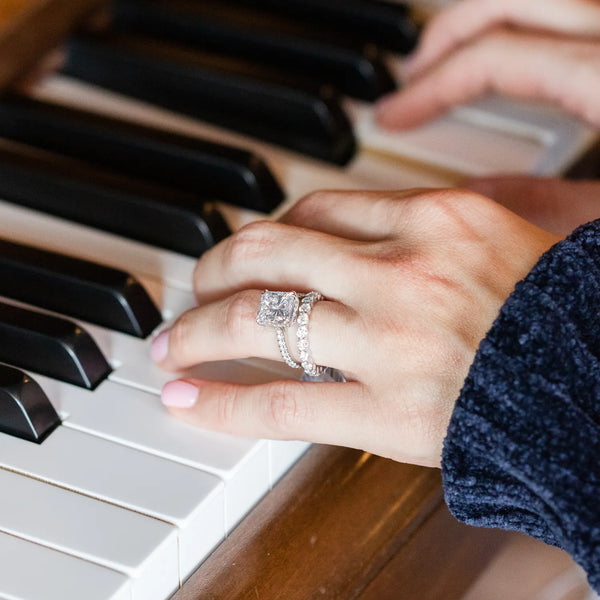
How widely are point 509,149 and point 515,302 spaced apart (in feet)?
1.83

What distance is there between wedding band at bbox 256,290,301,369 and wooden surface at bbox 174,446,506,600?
14 centimetres

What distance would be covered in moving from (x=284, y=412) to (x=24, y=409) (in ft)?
0.76

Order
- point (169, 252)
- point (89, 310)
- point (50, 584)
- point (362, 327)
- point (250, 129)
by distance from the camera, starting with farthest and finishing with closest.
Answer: point (250, 129)
point (169, 252)
point (89, 310)
point (362, 327)
point (50, 584)

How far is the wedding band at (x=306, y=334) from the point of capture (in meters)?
0.83

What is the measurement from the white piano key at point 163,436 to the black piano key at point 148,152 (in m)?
0.35

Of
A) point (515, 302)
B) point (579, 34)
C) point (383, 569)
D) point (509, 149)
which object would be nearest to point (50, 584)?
point (383, 569)

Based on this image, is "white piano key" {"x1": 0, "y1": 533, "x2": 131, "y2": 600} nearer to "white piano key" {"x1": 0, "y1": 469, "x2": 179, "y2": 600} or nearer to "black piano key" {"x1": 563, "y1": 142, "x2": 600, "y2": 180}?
"white piano key" {"x1": 0, "y1": 469, "x2": 179, "y2": 600}

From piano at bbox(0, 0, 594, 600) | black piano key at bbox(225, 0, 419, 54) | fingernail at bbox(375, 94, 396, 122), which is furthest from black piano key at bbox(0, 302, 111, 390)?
black piano key at bbox(225, 0, 419, 54)

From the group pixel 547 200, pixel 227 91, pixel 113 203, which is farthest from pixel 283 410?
pixel 227 91

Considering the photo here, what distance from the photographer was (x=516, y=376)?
749 mm

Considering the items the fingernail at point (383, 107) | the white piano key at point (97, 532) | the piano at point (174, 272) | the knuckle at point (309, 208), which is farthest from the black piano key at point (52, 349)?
the fingernail at point (383, 107)

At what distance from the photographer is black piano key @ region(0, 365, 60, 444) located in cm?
82

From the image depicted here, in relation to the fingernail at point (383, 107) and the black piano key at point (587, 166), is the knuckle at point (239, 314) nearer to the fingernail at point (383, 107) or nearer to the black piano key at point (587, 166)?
the fingernail at point (383, 107)

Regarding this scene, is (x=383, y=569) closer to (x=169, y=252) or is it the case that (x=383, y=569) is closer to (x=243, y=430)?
(x=243, y=430)
